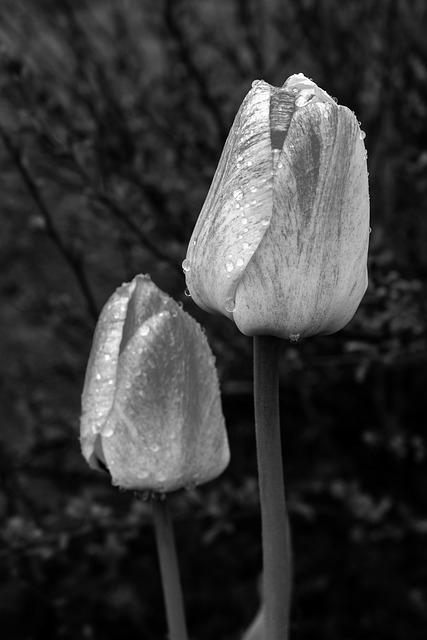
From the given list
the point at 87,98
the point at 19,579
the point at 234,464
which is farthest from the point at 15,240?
the point at 19,579

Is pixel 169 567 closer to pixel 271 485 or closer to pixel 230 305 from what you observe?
pixel 271 485

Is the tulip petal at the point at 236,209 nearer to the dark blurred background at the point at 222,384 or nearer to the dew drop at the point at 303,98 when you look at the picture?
the dew drop at the point at 303,98

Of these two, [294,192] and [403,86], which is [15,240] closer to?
[403,86]

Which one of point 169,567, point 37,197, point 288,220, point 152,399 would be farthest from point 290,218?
point 37,197

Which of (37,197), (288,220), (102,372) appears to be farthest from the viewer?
(37,197)

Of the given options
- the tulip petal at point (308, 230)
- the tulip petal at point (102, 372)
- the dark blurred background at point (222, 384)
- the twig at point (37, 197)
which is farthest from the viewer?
the dark blurred background at point (222, 384)

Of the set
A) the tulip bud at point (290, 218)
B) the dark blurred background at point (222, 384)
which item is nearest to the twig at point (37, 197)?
the dark blurred background at point (222, 384)
